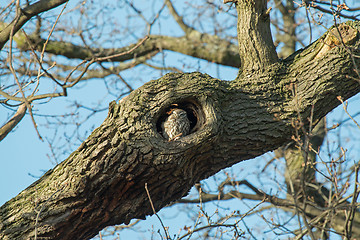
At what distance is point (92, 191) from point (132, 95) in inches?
35.2

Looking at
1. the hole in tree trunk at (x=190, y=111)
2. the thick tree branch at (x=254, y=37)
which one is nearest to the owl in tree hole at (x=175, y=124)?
the hole in tree trunk at (x=190, y=111)

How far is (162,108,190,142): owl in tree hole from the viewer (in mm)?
3592

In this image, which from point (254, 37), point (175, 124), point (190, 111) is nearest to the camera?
point (175, 124)

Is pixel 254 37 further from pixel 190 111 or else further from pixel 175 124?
pixel 175 124

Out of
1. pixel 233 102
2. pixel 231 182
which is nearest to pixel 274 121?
pixel 233 102

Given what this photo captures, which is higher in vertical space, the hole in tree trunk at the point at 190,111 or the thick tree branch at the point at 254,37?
the thick tree branch at the point at 254,37

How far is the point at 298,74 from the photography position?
12.5 ft

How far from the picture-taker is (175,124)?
3.63 metres

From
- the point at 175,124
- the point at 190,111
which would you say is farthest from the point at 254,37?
the point at 175,124

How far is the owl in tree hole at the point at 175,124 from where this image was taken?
3592mm

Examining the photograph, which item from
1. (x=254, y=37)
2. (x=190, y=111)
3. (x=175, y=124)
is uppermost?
(x=254, y=37)

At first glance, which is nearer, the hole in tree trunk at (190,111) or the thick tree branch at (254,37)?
the hole in tree trunk at (190,111)

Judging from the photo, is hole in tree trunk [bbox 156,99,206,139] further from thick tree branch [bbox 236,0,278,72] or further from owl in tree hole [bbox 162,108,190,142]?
thick tree branch [bbox 236,0,278,72]

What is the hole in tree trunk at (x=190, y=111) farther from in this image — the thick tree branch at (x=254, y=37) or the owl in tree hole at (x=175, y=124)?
the thick tree branch at (x=254, y=37)
